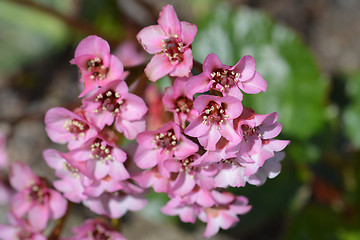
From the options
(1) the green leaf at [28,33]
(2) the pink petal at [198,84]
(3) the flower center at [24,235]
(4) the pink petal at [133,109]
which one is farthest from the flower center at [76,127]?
(1) the green leaf at [28,33]

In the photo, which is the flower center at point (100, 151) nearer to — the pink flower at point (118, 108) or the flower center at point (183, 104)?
the pink flower at point (118, 108)

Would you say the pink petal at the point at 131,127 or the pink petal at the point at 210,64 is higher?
the pink petal at the point at 210,64

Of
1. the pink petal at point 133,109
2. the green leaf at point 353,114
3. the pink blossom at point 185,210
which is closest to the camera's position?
the pink petal at point 133,109

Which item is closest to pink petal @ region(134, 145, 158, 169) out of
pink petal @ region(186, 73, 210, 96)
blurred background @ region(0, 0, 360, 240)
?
pink petal @ region(186, 73, 210, 96)

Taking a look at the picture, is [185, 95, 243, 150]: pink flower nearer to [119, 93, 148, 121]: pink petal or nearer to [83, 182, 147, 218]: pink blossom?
[119, 93, 148, 121]: pink petal

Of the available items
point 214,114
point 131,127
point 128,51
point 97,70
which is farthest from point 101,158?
point 128,51

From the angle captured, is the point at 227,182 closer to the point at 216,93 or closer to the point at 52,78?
the point at 216,93

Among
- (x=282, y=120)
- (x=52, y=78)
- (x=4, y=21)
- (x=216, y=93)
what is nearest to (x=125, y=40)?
(x=52, y=78)
